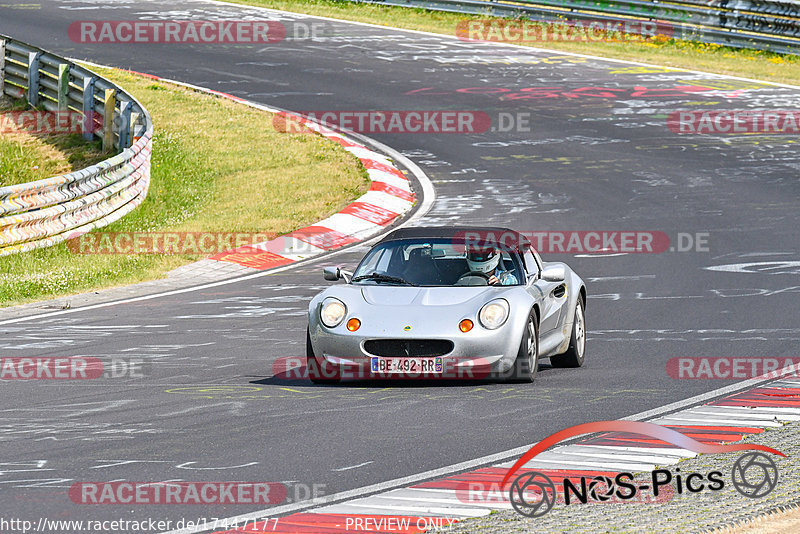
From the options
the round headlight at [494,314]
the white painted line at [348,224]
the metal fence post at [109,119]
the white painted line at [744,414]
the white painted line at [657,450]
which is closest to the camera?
the white painted line at [657,450]

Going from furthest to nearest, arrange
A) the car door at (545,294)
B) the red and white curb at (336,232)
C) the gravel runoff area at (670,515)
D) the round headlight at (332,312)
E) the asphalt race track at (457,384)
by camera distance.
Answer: the red and white curb at (336,232) → the car door at (545,294) → the round headlight at (332,312) → the asphalt race track at (457,384) → the gravel runoff area at (670,515)

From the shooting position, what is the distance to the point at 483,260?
10.6 m

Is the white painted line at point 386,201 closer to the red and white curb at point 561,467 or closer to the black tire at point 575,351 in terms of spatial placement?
the black tire at point 575,351

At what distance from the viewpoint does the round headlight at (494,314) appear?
9.44 meters

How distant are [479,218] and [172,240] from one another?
14.0 feet

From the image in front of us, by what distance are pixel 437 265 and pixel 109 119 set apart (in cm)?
1343

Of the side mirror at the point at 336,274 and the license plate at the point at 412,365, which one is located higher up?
the side mirror at the point at 336,274

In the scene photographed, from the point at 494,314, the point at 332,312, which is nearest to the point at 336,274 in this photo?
the point at 332,312

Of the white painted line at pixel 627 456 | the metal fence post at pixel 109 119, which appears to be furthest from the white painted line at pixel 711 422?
the metal fence post at pixel 109 119

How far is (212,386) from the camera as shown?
951cm

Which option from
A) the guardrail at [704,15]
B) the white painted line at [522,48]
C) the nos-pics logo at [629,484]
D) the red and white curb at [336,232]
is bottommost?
the red and white curb at [336,232]

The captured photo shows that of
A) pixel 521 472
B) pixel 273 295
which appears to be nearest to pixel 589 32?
pixel 273 295

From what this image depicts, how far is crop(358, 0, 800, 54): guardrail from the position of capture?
28.2 meters

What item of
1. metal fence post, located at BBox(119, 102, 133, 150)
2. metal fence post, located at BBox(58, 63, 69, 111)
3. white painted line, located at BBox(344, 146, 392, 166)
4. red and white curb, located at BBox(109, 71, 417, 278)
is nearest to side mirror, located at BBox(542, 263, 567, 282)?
red and white curb, located at BBox(109, 71, 417, 278)
